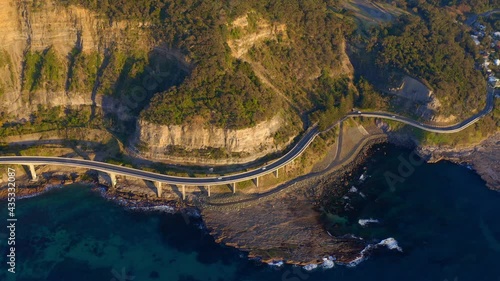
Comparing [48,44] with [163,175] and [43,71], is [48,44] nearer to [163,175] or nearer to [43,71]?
[43,71]

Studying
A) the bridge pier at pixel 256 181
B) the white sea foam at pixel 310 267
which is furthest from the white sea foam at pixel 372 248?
the bridge pier at pixel 256 181

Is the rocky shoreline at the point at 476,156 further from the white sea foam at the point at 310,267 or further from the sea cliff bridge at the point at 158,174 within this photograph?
the white sea foam at the point at 310,267

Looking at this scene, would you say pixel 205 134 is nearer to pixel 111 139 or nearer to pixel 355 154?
pixel 111 139

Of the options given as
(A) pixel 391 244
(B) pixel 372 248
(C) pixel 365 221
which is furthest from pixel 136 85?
(A) pixel 391 244

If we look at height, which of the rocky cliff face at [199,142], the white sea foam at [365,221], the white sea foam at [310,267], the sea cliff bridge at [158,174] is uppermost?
the rocky cliff face at [199,142]

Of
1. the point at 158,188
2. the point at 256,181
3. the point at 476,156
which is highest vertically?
the point at 476,156

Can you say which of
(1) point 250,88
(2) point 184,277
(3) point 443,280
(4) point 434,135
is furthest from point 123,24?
(3) point 443,280

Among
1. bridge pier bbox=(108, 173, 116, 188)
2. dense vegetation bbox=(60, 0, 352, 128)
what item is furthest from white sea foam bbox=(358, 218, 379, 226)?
bridge pier bbox=(108, 173, 116, 188)

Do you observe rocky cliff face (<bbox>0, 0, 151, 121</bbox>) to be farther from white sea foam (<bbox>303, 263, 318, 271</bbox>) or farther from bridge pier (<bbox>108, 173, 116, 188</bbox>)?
white sea foam (<bbox>303, 263, 318, 271</bbox>)
